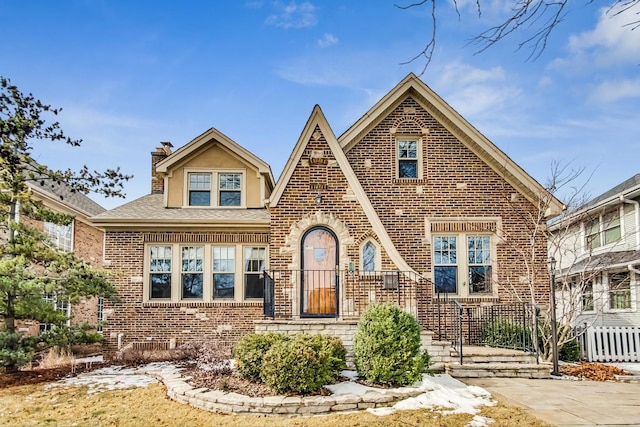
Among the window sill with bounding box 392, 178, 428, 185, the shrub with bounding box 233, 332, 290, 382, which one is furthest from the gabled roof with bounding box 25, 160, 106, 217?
the window sill with bounding box 392, 178, 428, 185

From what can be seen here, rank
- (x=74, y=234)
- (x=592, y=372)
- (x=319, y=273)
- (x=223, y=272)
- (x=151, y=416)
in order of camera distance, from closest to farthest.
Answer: (x=151, y=416)
(x=592, y=372)
(x=319, y=273)
(x=223, y=272)
(x=74, y=234)

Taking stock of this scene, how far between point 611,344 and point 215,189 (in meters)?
11.6

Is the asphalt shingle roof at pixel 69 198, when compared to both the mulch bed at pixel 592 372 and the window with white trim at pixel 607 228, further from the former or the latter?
the window with white trim at pixel 607 228

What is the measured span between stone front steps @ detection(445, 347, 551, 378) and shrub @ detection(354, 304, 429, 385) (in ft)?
4.84

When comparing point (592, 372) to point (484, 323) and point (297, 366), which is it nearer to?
point (484, 323)

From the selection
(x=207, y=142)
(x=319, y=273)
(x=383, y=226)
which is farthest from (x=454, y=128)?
(x=207, y=142)

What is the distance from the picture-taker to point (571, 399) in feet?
25.0

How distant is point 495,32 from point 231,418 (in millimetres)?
6093

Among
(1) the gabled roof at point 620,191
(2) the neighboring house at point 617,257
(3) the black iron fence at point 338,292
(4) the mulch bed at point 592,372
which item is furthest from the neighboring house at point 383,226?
(1) the gabled roof at point 620,191

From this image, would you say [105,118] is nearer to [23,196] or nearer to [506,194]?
[23,196]

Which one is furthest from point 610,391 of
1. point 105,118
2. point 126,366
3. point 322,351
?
point 105,118

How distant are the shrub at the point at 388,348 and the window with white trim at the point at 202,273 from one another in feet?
18.7

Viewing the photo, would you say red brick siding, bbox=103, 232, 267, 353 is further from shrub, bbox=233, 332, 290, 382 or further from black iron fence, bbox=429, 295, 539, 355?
black iron fence, bbox=429, 295, 539, 355

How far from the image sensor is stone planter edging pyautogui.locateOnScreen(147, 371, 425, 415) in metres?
7.05
